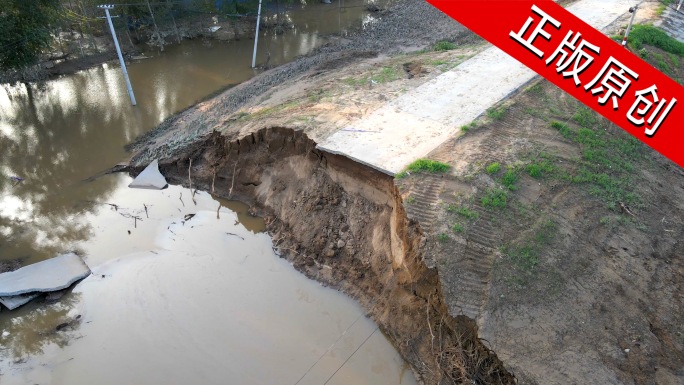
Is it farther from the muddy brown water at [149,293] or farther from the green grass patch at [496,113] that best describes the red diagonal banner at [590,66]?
the green grass patch at [496,113]

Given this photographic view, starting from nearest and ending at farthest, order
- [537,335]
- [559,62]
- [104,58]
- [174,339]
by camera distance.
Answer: [559,62] → [537,335] → [174,339] → [104,58]

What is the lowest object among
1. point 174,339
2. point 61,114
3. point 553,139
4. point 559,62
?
point 174,339

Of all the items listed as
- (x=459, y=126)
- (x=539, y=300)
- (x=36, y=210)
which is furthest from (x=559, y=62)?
(x=36, y=210)

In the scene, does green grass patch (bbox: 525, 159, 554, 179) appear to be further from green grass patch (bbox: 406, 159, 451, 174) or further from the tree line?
the tree line

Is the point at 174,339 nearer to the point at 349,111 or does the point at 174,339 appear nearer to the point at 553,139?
the point at 349,111

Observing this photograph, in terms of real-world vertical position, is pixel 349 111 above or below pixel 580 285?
above

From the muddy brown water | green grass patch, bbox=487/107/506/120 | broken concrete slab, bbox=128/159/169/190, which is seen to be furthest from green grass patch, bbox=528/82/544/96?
broken concrete slab, bbox=128/159/169/190

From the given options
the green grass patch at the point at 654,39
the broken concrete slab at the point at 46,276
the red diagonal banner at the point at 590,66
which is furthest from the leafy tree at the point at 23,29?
the green grass patch at the point at 654,39
